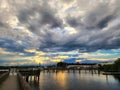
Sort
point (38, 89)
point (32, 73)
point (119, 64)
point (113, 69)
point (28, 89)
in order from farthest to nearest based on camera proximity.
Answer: point (113, 69) → point (119, 64) → point (32, 73) → point (38, 89) → point (28, 89)

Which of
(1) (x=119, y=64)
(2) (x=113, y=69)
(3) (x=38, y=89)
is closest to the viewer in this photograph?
(3) (x=38, y=89)

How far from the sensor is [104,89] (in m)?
46.1

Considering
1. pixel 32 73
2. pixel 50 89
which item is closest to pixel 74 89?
pixel 50 89

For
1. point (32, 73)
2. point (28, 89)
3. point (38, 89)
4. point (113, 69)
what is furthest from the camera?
point (113, 69)

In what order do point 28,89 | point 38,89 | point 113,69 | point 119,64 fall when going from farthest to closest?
1. point 113,69
2. point 119,64
3. point 38,89
4. point 28,89

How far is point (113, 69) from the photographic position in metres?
126

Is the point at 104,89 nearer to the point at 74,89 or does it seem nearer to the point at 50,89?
the point at 74,89

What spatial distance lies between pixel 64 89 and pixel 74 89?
2.76 m

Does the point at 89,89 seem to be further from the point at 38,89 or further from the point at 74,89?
the point at 38,89

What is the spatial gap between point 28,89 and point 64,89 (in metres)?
37.9

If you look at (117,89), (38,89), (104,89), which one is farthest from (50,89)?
(117,89)

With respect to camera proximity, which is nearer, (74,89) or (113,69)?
(74,89)

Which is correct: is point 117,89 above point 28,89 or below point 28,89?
below

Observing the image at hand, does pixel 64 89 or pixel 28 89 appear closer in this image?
pixel 28 89
